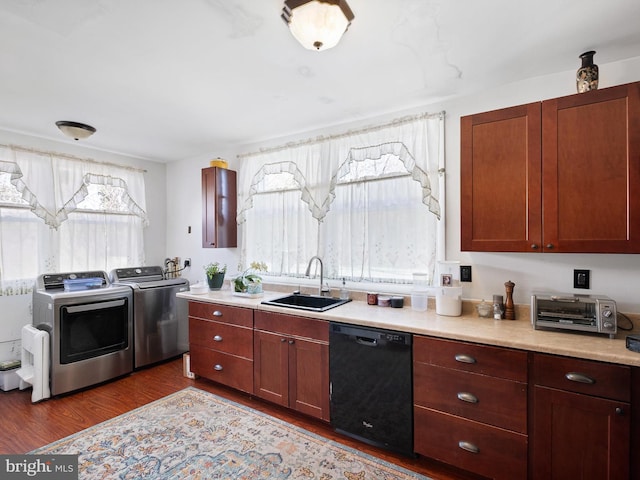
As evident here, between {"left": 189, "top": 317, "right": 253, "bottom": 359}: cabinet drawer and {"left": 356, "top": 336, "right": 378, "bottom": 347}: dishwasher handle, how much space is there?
1.01 meters

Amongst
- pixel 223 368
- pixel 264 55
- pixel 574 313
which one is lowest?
pixel 223 368

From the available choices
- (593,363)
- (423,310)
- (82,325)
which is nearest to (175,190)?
(82,325)

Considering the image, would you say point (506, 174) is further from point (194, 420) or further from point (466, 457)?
point (194, 420)

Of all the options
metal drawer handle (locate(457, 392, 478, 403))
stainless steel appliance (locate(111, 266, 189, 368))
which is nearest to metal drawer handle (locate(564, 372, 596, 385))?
metal drawer handle (locate(457, 392, 478, 403))

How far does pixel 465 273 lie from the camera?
7.70 ft

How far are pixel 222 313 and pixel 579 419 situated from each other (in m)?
2.53

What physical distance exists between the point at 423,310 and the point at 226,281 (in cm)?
233

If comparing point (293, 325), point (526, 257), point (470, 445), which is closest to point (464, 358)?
point (470, 445)

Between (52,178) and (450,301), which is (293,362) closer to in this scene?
(450,301)

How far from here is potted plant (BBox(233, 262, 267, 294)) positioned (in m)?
3.05

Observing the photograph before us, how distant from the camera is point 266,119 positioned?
9.52 ft

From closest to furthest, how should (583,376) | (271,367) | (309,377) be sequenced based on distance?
1. (583,376)
2. (309,377)
3. (271,367)

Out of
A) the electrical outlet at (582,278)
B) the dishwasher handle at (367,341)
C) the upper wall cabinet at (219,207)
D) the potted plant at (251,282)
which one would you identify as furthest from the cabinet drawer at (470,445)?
the upper wall cabinet at (219,207)

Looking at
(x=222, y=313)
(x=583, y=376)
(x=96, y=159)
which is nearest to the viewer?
(x=583, y=376)
